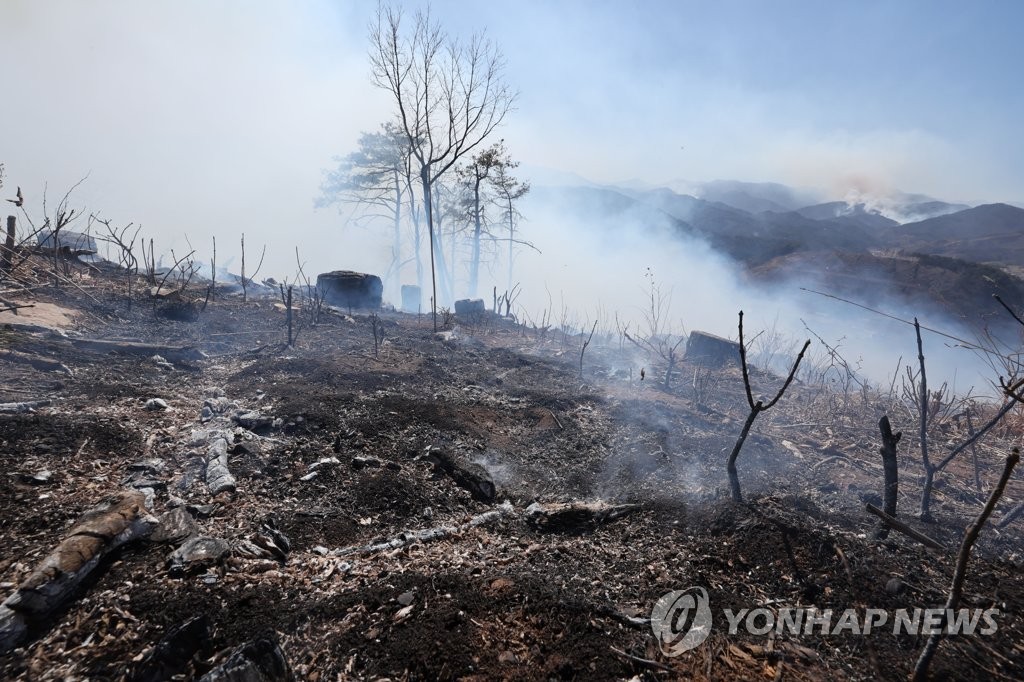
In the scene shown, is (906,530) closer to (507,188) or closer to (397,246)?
A: (507,188)

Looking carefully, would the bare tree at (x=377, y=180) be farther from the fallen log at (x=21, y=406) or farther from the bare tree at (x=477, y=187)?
the fallen log at (x=21, y=406)

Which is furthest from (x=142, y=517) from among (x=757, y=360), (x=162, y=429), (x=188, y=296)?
(x=757, y=360)

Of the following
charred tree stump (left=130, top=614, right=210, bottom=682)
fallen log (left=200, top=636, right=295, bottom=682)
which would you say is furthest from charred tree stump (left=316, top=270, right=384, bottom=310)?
fallen log (left=200, top=636, right=295, bottom=682)

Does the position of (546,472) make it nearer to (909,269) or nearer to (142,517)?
(142,517)

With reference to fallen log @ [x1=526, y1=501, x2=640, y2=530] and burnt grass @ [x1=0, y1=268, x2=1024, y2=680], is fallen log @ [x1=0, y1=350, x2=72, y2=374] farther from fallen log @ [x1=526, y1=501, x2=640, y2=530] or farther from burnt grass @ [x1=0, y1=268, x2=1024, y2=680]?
fallen log @ [x1=526, y1=501, x2=640, y2=530]

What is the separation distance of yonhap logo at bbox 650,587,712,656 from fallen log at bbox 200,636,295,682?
1.71m

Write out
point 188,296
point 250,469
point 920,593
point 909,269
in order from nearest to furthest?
point 920,593 → point 250,469 → point 188,296 → point 909,269

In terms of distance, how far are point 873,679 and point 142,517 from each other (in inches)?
156

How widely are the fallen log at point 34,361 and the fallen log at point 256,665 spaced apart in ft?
19.1

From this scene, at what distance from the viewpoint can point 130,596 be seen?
226cm

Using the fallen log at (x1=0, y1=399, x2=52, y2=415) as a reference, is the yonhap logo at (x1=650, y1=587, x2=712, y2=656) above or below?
below

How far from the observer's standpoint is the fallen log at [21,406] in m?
4.08

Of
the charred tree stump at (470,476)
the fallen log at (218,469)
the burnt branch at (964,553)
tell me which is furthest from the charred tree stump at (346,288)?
the burnt branch at (964,553)

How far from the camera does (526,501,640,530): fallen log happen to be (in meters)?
3.29
